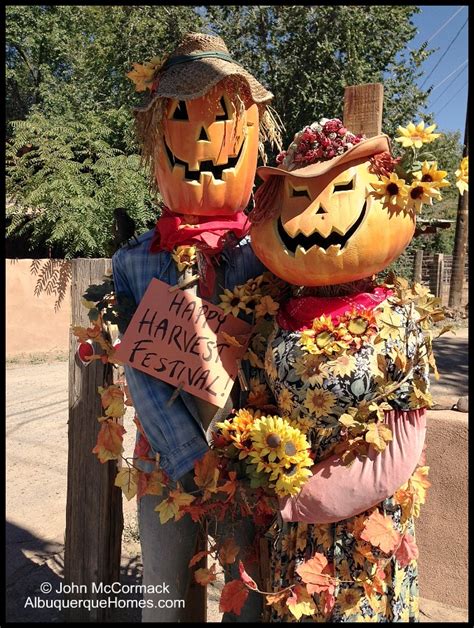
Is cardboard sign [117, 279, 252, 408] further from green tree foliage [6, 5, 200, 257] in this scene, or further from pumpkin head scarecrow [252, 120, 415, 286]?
green tree foliage [6, 5, 200, 257]

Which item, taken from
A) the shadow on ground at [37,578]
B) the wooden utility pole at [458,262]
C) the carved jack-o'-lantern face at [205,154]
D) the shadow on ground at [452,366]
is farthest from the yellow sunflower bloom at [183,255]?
the wooden utility pole at [458,262]

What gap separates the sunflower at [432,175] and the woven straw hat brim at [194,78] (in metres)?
0.63

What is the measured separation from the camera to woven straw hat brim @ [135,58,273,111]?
A: 1.65 m

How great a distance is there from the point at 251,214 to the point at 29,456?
355 centimetres

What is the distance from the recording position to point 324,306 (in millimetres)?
1590

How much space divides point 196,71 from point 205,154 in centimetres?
25

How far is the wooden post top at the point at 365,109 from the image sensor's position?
1.78 meters

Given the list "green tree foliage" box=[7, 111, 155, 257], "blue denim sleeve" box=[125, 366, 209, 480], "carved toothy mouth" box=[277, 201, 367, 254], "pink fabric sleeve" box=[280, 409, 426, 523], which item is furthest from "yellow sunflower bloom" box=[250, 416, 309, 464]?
"green tree foliage" box=[7, 111, 155, 257]

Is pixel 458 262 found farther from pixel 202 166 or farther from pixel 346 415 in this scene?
pixel 346 415

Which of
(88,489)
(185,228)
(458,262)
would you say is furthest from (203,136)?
(458,262)

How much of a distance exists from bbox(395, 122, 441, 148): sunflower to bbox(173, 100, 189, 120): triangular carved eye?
653 millimetres

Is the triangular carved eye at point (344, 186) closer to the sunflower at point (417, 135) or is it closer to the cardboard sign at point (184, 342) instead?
the sunflower at point (417, 135)

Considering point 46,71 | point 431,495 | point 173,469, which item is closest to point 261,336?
point 173,469

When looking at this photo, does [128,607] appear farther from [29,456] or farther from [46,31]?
[46,31]
